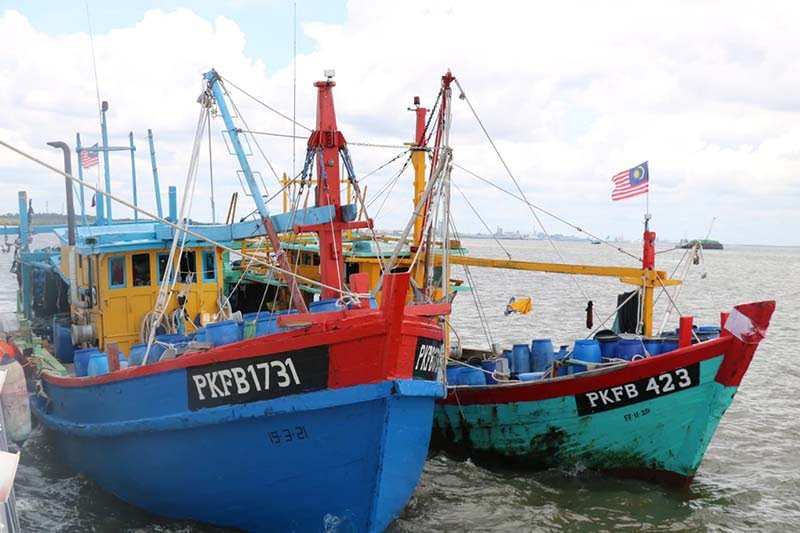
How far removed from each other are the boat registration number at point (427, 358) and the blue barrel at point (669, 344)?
4981mm

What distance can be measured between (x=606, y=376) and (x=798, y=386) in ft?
40.2

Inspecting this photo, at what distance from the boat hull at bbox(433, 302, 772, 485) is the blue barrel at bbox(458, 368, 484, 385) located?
0.28 meters

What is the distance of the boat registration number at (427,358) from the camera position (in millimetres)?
8922

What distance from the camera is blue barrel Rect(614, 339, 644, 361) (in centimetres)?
1272

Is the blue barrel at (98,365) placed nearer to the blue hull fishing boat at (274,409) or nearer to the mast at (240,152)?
the blue hull fishing boat at (274,409)

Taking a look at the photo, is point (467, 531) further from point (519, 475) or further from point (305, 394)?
point (305, 394)

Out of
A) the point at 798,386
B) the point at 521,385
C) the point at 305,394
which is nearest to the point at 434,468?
the point at 521,385

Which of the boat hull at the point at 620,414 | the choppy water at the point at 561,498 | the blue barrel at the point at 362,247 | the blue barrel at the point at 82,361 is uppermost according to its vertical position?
the blue barrel at the point at 362,247

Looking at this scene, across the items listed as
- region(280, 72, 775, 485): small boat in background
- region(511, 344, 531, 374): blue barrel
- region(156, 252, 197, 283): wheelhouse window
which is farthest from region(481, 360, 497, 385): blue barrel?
region(156, 252, 197, 283): wheelhouse window

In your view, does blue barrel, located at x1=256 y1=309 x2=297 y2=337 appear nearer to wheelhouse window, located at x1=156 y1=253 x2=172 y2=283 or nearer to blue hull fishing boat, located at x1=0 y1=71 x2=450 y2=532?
blue hull fishing boat, located at x1=0 y1=71 x2=450 y2=532

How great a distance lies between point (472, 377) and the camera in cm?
1348

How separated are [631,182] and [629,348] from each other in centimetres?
394

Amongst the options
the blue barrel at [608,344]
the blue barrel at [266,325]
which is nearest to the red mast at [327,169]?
the blue barrel at [266,325]

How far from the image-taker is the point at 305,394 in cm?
855
